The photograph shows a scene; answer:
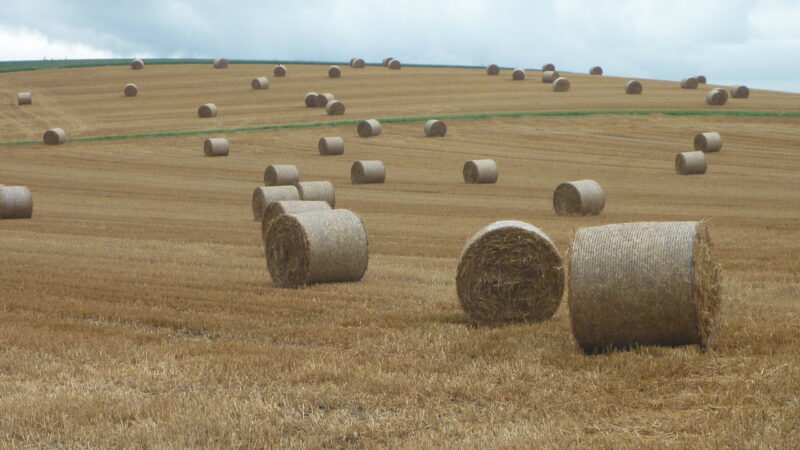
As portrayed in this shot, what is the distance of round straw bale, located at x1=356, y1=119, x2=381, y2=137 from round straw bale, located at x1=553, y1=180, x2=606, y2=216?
861 inches

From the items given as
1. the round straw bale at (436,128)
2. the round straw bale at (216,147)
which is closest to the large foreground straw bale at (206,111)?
the round straw bale at (216,147)

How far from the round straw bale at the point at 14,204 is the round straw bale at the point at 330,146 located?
17621 mm

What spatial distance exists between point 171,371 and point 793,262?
35.1 ft

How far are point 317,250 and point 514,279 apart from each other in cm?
403

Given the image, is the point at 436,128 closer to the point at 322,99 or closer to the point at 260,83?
the point at 322,99

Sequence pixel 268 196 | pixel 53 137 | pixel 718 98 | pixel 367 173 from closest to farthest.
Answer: pixel 268 196, pixel 367 173, pixel 53 137, pixel 718 98

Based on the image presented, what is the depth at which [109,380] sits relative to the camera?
871cm

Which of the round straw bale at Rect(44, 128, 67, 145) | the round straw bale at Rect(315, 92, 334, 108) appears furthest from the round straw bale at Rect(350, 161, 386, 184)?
the round straw bale at Rect(315, 92, 334, 108)

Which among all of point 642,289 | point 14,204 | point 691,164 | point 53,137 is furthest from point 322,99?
point 642,289

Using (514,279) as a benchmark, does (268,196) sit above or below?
below

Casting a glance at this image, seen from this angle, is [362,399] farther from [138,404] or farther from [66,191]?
[66,191]

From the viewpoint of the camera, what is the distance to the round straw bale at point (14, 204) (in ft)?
80.9

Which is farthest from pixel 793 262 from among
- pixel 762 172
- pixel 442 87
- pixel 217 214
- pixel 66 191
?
pixel 442 87

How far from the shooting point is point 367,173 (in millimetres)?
34312
